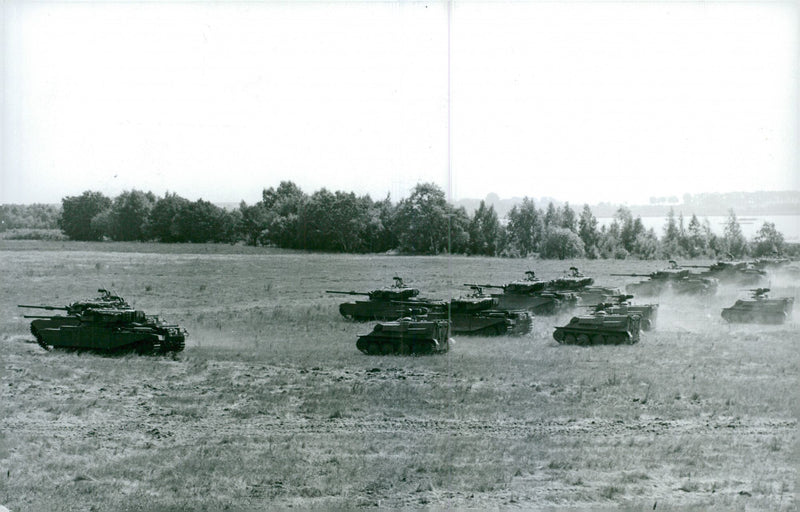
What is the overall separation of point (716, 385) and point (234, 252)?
11.9m

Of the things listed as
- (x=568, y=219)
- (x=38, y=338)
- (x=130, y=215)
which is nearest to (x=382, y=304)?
(x=568, y=219)

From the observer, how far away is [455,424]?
12992 millimetres

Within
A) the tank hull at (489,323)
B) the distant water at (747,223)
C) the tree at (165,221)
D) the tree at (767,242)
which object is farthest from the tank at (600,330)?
the tree at (165,221)

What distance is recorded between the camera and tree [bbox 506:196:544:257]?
70.0ft

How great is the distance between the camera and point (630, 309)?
2030 cm

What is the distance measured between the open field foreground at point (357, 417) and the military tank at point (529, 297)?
335 cm

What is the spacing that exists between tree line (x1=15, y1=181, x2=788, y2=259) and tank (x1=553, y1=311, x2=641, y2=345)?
3.31 metres

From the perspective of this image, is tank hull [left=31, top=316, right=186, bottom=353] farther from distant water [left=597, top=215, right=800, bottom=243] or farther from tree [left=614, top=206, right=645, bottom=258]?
distant water [left=597, top=215, right=800, bottom=243]

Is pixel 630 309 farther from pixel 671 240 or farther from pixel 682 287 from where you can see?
pixel 671 240

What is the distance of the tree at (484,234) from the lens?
70.4 ft

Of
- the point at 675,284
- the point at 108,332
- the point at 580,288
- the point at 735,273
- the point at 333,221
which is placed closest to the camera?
the point at 108,332

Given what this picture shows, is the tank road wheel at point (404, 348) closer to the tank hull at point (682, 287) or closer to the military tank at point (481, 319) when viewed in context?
the military tank at point (481, 319)

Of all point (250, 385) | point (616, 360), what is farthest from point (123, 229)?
point (616, 360)

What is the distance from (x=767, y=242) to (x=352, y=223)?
561 inches
